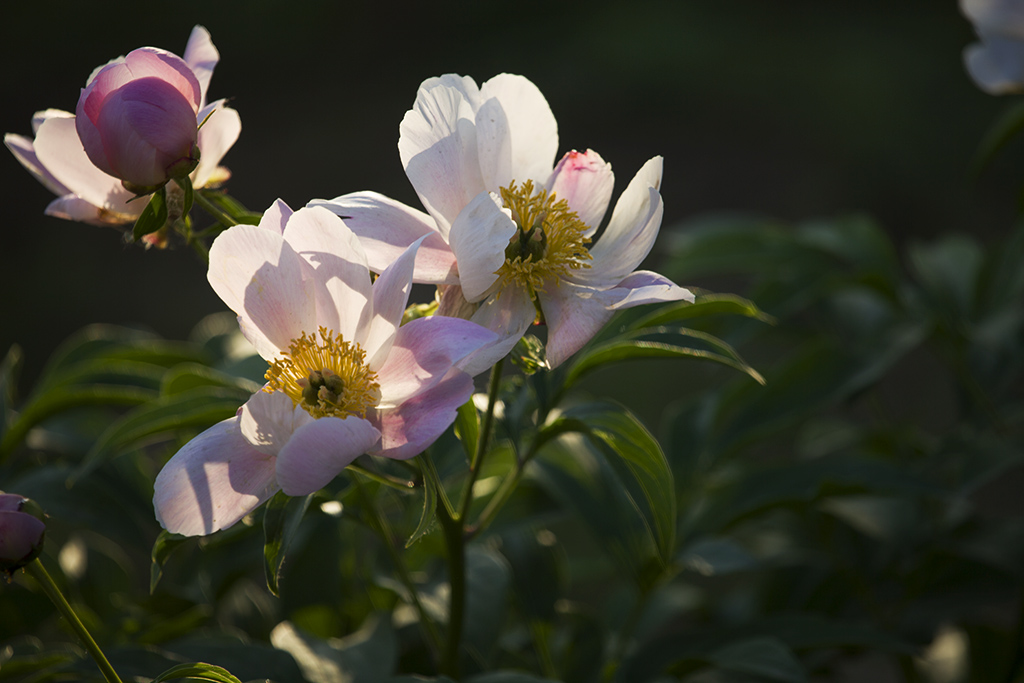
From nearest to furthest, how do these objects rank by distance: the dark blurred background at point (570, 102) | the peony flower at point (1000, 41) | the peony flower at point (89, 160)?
the peony flower at point (89, 160)
the peony flower at point (1000, 41)
the dark blurred background at point (570, 102)

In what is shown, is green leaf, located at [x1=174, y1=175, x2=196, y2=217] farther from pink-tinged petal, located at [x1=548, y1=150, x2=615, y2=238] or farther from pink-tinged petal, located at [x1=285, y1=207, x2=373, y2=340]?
pink-tinged petal, located at [x1=548, y1=150, x2=615, y2=238]

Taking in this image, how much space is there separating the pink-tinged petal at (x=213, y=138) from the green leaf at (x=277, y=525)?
0.65 ft

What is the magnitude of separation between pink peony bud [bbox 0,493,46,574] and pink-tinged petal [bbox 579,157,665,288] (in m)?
0.32

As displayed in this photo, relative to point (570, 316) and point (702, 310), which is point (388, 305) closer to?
point (570, 316)

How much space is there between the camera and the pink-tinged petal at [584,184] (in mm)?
488

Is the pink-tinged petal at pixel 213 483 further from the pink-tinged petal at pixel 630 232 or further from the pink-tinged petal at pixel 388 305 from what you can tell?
the pink-tinged petal at pixel 630 232

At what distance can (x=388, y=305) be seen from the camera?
0.42 meters

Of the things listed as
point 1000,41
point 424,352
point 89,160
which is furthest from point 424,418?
point 1000,41

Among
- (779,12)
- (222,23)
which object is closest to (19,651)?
(222,23)

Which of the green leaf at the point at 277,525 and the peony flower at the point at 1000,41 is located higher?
the peony flower at the point at 1000,41

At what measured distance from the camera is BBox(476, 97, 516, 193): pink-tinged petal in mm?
466

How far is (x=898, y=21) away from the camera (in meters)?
3.12

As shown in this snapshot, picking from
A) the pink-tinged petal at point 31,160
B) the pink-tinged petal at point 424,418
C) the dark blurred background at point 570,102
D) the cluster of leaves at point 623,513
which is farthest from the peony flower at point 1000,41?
the dark blurred background at point 570,102

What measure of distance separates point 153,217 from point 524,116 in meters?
0.22
